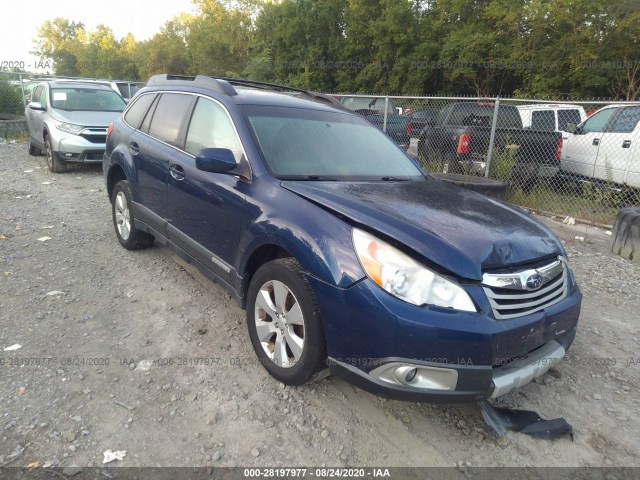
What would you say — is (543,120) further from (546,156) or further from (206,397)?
(206,397)

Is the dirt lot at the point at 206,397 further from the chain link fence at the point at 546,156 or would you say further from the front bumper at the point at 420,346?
the chain link fence at the point at 546,156

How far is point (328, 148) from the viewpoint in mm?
3301

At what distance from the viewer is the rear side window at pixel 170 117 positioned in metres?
3.76

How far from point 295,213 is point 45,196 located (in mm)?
6293

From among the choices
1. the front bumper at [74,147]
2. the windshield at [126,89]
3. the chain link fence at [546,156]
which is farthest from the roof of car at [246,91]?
the windshield at [126,89]

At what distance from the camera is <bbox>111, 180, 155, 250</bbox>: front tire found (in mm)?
4530

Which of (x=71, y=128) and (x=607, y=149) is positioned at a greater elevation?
(x=607, y=149)

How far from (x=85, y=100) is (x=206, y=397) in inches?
354

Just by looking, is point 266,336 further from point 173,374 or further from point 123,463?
point 123,463

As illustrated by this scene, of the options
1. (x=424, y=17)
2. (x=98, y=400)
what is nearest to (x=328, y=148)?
(x=98, y=400)

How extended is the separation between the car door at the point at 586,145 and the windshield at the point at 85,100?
952 cm

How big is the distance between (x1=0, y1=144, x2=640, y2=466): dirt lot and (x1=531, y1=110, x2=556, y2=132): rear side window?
24.7ft

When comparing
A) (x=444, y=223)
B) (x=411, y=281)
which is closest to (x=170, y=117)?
(x=444, y=223)

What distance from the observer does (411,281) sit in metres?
2.12
